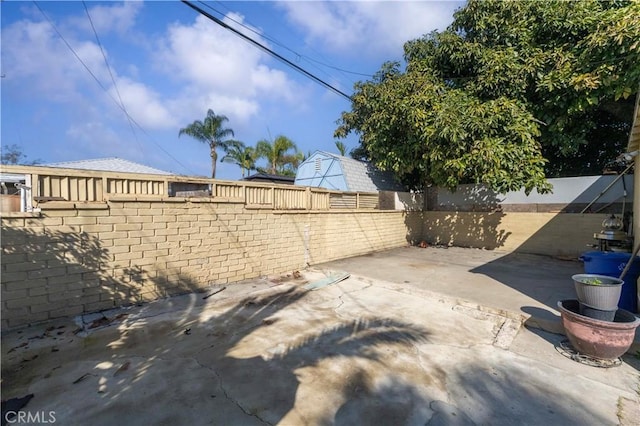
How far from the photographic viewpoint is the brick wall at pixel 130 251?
3.73 metres

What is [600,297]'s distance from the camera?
117 inches

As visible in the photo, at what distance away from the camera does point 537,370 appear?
116 inches

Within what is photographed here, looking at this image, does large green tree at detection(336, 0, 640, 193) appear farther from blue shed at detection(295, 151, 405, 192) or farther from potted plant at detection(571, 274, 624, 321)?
potted plant at detection(571, 274, 624, 321)

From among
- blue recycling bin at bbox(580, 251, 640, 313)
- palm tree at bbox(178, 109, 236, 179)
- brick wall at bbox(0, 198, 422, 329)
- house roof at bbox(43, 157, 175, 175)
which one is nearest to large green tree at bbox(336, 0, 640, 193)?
blue recycling bin at bbox(580, 251, 640, 313)

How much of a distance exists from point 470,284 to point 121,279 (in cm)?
632

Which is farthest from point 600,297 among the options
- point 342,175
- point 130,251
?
point 342,175

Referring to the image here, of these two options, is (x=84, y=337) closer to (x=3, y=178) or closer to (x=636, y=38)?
(x=3, y=178)

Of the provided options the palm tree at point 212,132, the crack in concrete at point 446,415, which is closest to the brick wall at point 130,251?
the crack in concrete at point 446,415

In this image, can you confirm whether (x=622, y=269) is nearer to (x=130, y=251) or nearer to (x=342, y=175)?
(x=130, y=251)

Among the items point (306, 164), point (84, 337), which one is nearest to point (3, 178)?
point (84, 337)

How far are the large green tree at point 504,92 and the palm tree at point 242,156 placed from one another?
16587mm

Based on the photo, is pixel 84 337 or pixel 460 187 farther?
pixel 460 187

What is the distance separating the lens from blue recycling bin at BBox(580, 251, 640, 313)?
4043 mm

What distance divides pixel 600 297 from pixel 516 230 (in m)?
7.72
